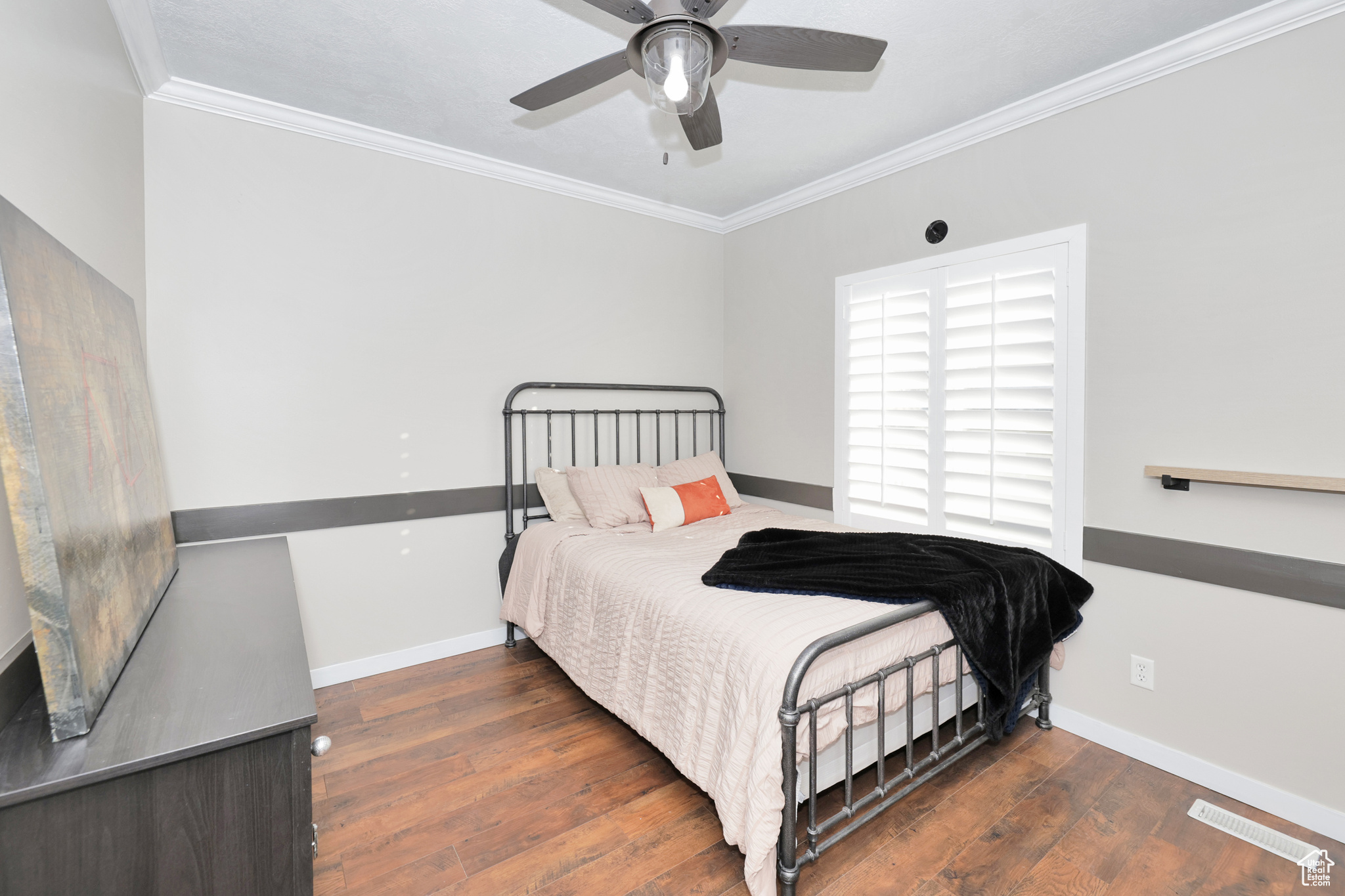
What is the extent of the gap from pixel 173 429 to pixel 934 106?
3.45 meters

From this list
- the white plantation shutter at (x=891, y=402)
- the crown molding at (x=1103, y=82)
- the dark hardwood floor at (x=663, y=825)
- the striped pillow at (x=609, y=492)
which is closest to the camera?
the dark hardwood floor at (x=663, y=825)

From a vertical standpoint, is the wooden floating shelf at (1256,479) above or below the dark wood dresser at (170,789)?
above

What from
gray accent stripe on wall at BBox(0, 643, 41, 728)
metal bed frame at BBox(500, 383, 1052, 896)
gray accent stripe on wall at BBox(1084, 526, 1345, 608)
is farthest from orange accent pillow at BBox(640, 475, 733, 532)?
gray accent stripe on wall at BBox(0, 643, 41, 728)

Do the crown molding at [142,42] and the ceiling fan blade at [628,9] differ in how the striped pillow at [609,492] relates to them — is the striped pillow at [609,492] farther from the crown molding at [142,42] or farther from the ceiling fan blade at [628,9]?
the crown molding at [142,42]

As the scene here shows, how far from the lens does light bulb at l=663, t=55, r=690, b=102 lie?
143 cm

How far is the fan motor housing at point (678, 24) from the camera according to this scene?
1.39m

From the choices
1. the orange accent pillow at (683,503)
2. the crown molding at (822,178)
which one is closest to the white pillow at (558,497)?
the orange accent pillow at (683,503)

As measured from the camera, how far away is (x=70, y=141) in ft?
5.14

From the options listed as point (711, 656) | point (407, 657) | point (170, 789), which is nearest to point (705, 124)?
point (711, 656)

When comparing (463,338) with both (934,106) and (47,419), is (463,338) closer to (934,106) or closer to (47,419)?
(47,419)

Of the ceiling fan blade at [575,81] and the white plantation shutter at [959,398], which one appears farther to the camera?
the white plantation shutter at [959,398]

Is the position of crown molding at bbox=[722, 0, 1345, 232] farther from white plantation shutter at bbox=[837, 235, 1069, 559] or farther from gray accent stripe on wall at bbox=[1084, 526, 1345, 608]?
gray accent stripe on wall at bbox=[1084, 526, 1345, 608]

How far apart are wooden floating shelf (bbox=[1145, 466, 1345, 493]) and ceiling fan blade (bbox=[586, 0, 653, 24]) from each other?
7.42 feet

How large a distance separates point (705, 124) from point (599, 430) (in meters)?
2.10
